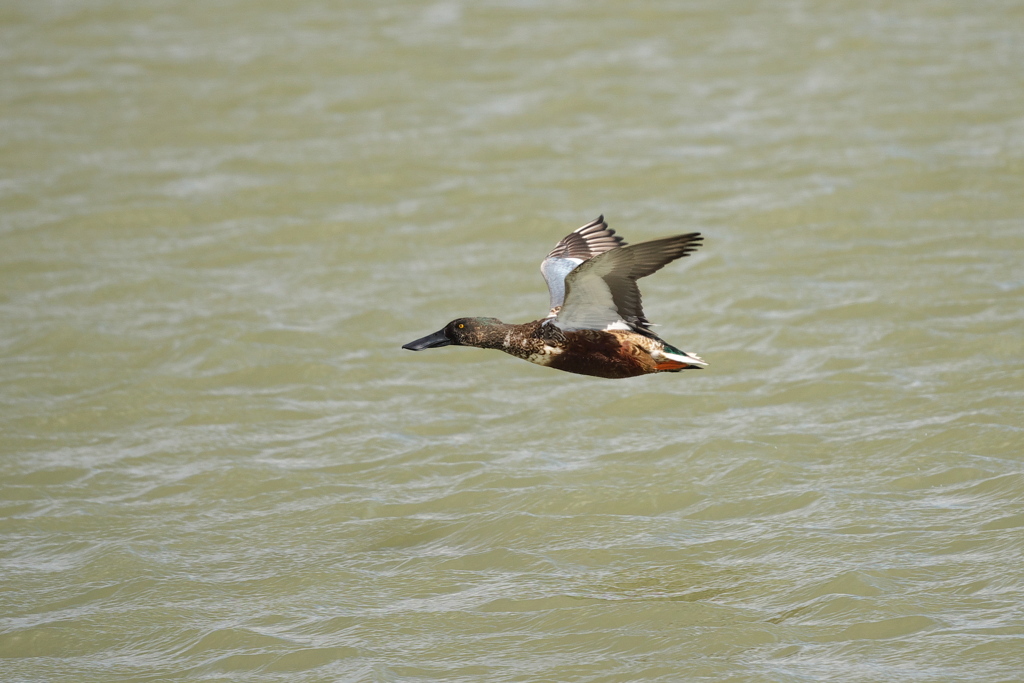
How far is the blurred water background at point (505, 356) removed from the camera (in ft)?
22.1

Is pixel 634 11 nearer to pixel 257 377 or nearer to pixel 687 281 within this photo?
pixel 687 281

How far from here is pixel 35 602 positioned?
7203 millimetres

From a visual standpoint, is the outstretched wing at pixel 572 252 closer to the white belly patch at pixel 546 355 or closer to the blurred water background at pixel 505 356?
the white belly patch at pixel 546 355

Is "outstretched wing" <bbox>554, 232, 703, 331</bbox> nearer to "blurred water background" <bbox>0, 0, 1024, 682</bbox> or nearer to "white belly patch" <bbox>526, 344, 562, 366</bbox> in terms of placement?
"white belly patch" <bbox>526, 344, 562, 366</bbox>

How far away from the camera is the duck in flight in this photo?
653cm

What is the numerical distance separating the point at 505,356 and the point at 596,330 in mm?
2963

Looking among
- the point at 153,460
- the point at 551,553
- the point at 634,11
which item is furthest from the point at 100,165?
the point at 551,553

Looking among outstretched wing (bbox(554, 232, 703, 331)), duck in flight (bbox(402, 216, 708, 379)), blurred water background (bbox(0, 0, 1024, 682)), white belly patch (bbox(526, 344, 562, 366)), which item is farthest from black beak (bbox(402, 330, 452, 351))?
blurred water background (bbox(0, 0, 1024, 682))

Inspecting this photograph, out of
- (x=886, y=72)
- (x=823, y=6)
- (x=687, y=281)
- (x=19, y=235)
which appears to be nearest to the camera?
(x=687, y=281)

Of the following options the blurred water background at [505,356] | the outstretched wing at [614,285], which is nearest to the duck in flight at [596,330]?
the outstretched wing at [614,285]

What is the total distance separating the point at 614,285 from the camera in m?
6.66

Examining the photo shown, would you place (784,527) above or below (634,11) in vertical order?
below

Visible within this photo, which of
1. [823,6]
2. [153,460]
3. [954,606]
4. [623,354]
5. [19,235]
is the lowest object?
[954,606]

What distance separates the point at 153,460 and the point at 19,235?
13.3 feet
